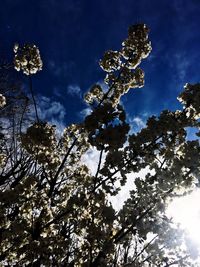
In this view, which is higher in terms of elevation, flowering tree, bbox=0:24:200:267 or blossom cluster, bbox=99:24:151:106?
blossom cluster, bbox=99:24:151:106

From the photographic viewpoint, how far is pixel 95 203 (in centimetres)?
632

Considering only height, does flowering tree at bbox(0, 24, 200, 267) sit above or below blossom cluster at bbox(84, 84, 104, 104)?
below

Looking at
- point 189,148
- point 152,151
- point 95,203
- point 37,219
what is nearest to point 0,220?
point 37,219

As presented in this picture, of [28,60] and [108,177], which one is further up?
[28,60]

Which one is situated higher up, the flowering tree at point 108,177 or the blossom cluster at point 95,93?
the blossom cluster at point 95,93

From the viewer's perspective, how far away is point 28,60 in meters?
7.64

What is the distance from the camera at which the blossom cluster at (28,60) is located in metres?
7.53

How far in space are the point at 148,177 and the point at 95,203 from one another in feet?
4.34

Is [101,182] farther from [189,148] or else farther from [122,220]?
[189,148]

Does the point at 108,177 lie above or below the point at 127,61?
below

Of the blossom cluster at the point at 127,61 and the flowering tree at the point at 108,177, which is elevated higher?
the blossom cluster at the point at 127,61

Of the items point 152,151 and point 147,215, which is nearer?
point 152,151

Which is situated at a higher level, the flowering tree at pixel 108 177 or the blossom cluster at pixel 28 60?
the blossom cluster at pixel 28 60

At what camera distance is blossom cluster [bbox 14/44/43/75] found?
24.7ft
